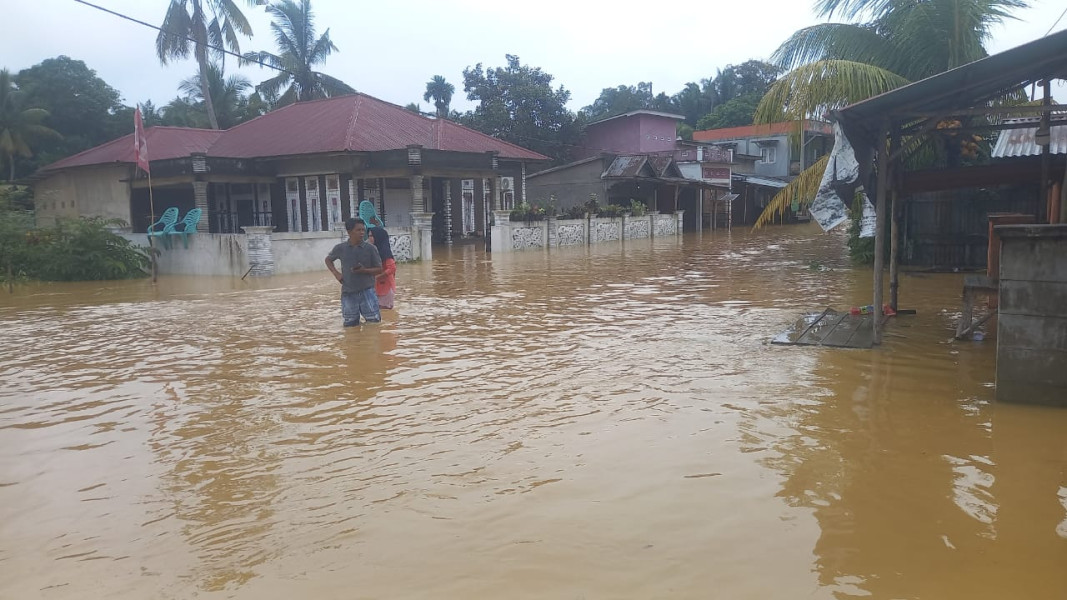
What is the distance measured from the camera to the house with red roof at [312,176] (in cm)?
→ 2467

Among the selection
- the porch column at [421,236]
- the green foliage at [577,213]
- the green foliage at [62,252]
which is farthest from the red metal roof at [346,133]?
the green foliage at [62,252]

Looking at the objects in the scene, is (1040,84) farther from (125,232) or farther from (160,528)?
(125,232)

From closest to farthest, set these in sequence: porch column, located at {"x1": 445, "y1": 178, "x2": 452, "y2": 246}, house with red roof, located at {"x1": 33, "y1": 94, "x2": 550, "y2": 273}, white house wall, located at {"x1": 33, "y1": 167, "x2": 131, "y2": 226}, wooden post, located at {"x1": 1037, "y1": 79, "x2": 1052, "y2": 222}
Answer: wooden post, located at {"x1": 1037, "y1": 79, "x2": 1052, "y2": 222}
house with red roof, located at {"x1": 33, "y1": 94, "x2": 550, "y2": 273}
white house wall, located at {"x1": 33, "y1": 167, "x2": 131, "y2": 226}
porch column, located at {"x1": 445, "y1": 178, "x2": 452, "y2": 246}

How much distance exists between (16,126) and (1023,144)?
3672 cm

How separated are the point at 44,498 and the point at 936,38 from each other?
1602 centimetres

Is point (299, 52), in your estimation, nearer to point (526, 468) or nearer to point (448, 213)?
point (448, 213)

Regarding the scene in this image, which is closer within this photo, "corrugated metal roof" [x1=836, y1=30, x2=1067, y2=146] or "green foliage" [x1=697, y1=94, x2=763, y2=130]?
"corrugated metal roof" [x1=836, y1=30, x2=1067, y2=146]

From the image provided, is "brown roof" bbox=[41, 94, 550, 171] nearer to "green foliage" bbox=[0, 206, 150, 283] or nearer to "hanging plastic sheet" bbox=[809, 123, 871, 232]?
"green foliage" bbox=[0, 206, 150, 283]

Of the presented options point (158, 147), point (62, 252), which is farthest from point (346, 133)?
point (62, 252)

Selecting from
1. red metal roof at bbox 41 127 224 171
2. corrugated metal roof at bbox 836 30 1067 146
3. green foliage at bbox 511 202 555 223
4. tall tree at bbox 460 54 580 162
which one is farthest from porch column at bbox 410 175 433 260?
tall tree at bbox 460 54 580 162

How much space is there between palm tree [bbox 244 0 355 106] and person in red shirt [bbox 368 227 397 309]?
31.5m

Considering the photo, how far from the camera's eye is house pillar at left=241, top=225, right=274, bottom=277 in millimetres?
18297

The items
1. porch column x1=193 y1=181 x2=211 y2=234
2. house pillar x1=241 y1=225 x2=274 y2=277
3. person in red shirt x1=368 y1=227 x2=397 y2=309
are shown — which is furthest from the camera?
porch column x1=193 y1=181 x2=211 y2=234

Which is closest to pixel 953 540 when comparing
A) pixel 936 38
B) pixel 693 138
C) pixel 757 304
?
pixel 757 304
